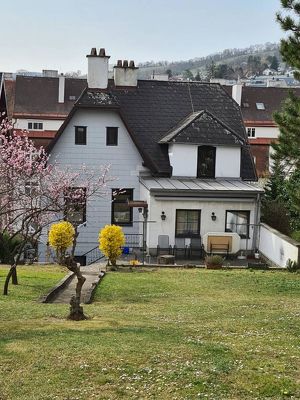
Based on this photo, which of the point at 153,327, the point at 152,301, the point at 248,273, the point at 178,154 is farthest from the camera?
the point at 178,154

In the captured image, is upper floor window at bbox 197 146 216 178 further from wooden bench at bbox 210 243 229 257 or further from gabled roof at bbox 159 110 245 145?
wooden bench at bbox 210 243 229 257

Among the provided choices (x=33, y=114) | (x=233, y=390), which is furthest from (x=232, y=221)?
(x=33, y=114)

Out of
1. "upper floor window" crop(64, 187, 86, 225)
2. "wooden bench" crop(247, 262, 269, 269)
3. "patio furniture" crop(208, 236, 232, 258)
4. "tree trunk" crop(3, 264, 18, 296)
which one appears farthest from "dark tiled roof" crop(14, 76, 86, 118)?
"tree trunk" crop(3, 264, 18, 296)

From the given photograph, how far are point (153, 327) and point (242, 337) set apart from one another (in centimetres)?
192

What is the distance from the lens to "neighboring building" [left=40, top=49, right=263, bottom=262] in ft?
→ 95.2

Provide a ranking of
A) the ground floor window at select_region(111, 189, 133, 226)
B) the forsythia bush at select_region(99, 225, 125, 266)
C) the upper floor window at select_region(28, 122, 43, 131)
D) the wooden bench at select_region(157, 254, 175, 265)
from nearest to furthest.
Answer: the forsythia bush at select_region(99, 225, 125, 266) → the wooden bench at select_region(157, 254, 175, 265) → the ground floor window at select_region(111, 189, 133, 226) → the upper floor window at select_region(28, 122, 43, 131)

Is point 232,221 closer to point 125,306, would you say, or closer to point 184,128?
point 184,128

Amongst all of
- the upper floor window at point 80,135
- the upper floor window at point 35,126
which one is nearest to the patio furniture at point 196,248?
the upper floor window at point 80,135

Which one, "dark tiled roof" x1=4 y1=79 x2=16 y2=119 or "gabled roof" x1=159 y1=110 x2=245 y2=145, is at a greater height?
"dark tiled roof" x1=4 y1=79 x2=16 y2=119

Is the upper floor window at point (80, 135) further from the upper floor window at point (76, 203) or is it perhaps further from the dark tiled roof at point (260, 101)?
the dark tiled roof at point (260, 101)

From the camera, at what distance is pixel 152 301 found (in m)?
17.2

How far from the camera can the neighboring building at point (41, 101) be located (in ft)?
208

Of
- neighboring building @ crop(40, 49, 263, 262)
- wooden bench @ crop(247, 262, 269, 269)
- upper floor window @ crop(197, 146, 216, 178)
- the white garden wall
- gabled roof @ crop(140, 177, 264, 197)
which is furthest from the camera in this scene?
upper floor window @ crop(197, 146, 216, 178)

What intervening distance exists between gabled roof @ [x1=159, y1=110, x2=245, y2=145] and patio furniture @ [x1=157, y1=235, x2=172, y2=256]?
16.6 ft
